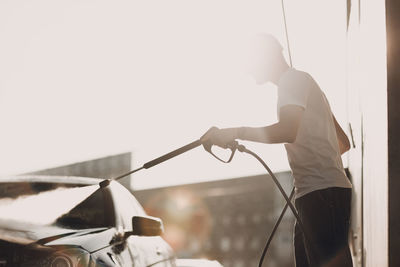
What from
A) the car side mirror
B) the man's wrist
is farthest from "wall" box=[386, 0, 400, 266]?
the car side mirror

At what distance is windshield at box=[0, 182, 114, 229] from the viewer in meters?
3.94

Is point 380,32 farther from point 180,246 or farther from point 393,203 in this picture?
point 180,246

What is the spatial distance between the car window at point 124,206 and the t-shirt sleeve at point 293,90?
1818 mm

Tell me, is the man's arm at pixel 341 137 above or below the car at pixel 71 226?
above

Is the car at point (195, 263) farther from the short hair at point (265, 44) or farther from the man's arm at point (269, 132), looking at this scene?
the man's arm at point (269, 132)

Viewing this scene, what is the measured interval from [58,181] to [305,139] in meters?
2.05

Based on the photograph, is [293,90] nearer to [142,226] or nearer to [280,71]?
[280,71]

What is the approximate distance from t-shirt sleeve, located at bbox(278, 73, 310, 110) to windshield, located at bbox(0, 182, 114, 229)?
1.52 metres

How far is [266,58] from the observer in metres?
3.67

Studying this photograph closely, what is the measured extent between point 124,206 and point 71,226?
122cm

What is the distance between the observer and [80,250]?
11.6 feet

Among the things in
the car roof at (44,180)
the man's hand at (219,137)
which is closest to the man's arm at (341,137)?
the man's hand at (219,137)

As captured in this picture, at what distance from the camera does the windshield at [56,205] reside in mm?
3936

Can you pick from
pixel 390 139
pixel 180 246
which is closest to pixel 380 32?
pixel 390 139
